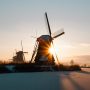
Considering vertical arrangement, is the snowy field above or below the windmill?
A: below

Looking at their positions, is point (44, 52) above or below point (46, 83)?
above

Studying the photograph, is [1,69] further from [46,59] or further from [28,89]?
[28,89]

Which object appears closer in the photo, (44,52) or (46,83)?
(46,83)

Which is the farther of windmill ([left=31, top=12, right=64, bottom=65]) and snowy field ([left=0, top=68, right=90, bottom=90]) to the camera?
windmill ([left=31, top=12, right=64, bottom=65])

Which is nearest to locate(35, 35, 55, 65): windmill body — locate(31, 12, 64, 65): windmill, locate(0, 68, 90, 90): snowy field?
locate(31, 12, 64, 65): windmill

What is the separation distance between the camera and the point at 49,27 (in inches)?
2655

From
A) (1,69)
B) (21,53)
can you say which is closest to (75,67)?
(1,69)

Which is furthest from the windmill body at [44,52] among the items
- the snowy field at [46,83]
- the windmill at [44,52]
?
the snowy field at [46,83]

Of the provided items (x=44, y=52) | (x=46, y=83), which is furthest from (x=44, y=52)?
(x=46, y=83)

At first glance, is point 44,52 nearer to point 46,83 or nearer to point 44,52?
point 44,52

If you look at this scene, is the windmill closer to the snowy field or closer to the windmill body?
the windmill body

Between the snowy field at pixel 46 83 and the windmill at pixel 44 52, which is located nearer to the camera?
the snowy field at pixel 46 83

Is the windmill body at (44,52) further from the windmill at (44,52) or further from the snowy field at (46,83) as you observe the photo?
the snowy field at (46,83)

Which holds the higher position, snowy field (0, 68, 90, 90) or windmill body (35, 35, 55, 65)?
windmill body (35, 35, 55, 65)
